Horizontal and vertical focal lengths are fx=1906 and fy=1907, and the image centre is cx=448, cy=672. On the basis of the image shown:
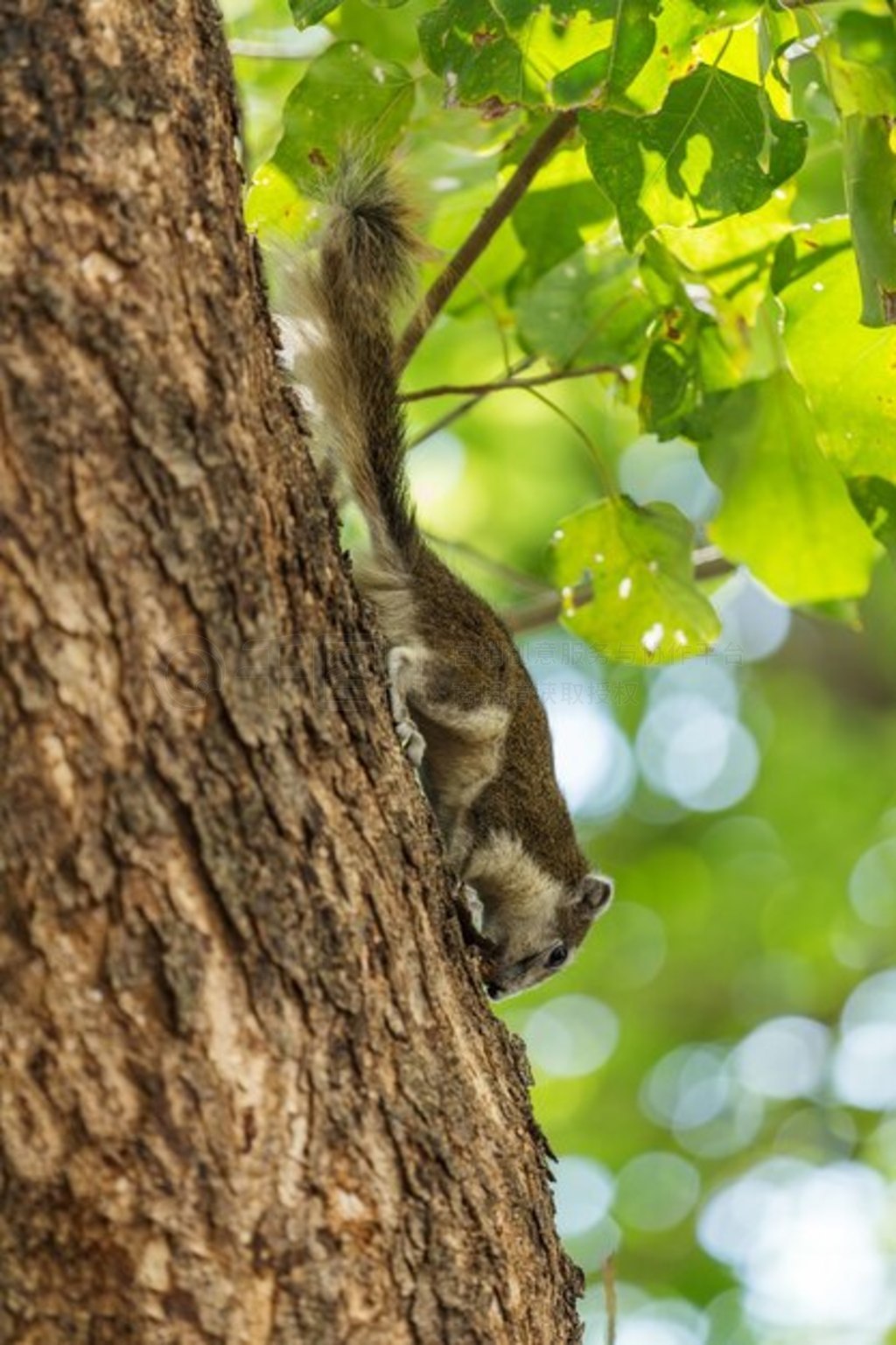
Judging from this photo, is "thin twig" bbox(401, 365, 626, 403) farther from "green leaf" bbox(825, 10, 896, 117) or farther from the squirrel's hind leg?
"green leaf" bbox(825, 10, 896, 117)

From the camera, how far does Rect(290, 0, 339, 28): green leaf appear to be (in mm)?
2557

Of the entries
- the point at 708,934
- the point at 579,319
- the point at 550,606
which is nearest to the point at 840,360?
the point at 579,319

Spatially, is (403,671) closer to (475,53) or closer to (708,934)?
(475,53)

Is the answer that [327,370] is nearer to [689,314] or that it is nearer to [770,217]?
[689,314]

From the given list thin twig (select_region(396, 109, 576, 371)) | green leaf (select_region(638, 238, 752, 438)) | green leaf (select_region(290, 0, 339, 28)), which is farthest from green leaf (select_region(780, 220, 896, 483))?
green leaf (select_region(290, 0, 339, 28))

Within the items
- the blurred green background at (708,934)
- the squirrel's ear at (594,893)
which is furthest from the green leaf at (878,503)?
the blurred green background at (708,934)

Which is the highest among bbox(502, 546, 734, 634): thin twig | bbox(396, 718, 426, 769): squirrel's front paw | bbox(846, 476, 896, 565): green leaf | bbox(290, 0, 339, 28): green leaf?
bbox(502, 546, 734, 634): thin twig

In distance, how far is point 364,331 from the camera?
312cm

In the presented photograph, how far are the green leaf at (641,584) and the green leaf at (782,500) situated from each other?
0.29 feet

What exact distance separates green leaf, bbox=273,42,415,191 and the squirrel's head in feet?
4.76

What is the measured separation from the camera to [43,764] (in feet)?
5.99

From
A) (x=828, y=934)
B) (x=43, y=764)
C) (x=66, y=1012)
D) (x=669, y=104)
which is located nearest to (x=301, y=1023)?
(x=66, y=1012)

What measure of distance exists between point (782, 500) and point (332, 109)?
1.02 meters

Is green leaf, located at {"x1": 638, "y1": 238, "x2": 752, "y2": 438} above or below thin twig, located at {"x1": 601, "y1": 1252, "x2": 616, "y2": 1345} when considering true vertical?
above
